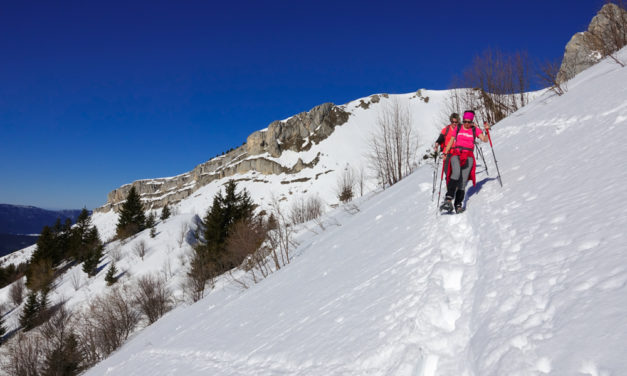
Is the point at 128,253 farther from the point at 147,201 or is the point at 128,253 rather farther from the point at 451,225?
the point at 147,201

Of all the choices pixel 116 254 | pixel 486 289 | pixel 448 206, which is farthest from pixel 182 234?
pixel 486 289

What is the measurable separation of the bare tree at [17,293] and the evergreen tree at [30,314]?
38.7ft

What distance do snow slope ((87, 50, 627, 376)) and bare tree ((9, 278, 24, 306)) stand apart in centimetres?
4882

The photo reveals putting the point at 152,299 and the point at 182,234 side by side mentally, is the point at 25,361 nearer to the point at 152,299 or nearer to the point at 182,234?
the point at 152,299

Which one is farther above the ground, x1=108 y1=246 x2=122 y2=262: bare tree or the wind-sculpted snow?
x1=108 y1=246 x2=122 y2=262: bare tree

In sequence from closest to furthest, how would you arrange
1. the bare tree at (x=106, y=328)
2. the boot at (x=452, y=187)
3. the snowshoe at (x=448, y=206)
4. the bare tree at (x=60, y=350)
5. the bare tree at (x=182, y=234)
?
the snowshoe at (x=448, y=206) < the boot at (x=452, y=187) < the bare tree at (x=60, y=350) < the bare tree at (x=106, y=328) < the bare tree at (x=182, y=234)

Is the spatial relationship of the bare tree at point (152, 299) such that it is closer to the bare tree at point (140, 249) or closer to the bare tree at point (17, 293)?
the bare tree at point (140, 249)

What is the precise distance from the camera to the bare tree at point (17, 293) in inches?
1553

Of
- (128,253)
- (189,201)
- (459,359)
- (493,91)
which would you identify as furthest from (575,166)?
(189,201)

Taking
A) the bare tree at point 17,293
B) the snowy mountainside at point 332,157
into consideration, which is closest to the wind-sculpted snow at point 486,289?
the bare tree at point 17,293

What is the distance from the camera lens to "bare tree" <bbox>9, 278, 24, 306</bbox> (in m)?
39.4

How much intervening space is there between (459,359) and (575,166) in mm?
3962

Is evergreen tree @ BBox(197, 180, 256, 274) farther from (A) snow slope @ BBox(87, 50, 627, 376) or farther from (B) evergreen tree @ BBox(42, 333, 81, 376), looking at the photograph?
(A) snow slope @ BBox(87, 50, 627, 376)

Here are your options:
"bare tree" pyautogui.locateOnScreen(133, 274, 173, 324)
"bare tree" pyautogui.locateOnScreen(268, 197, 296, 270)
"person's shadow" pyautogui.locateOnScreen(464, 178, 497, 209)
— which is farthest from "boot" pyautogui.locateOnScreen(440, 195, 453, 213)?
"bare tree" pyautogui.locateOnScreen(133, 274, 173, 324)
